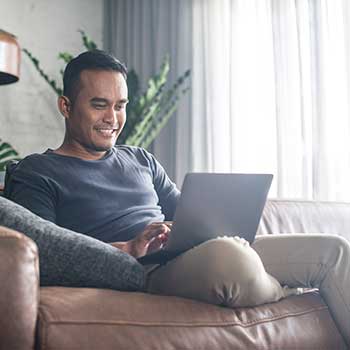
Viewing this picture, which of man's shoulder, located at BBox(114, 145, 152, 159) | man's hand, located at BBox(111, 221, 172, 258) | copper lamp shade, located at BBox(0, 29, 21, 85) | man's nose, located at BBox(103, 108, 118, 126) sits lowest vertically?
man's hand, located at BBox(111, 221, 172, 258)

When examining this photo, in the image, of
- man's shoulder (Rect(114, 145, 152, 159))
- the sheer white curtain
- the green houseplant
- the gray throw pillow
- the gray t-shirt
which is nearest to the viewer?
the gray throw pillow

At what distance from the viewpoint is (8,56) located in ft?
9.29

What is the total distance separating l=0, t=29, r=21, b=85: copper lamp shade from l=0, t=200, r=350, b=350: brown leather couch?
1670mm

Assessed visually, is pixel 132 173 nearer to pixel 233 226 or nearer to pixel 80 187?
pixel 80 187

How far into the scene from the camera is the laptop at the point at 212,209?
155cm

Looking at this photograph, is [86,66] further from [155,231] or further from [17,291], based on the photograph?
[17,291]

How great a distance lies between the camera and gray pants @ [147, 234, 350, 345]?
1.48 meters

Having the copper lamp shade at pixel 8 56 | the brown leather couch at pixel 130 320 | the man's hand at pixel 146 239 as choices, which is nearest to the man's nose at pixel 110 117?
the man's hand at pixel 146 239

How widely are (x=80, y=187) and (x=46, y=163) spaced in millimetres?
121

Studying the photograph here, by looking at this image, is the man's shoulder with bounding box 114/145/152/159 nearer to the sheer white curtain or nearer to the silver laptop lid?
the silver laptop lid

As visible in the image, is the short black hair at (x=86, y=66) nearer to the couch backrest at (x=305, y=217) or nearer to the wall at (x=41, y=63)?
the couch backrest at (x=305, y=217)

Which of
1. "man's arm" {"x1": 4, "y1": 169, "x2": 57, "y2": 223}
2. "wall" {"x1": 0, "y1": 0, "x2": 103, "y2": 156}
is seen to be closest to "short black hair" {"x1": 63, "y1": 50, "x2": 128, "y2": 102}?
"man's arm" {"x1": 4, "y1": 169, "x2": 57, "y2": 223}

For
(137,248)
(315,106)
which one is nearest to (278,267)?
(137,248)

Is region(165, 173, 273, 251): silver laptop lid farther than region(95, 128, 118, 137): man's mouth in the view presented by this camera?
No
